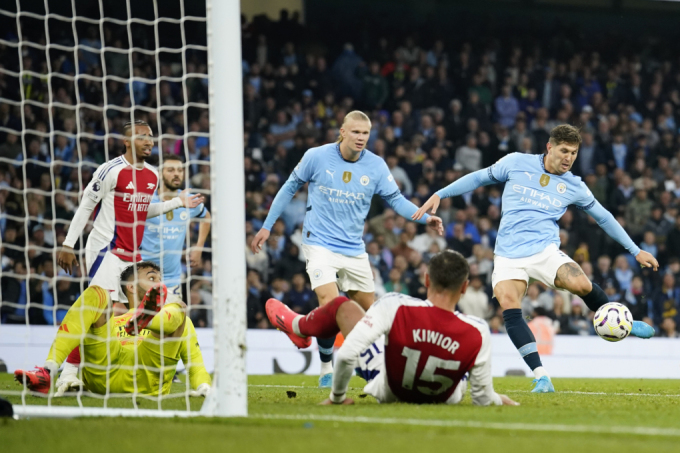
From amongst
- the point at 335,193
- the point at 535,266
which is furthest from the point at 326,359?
the point at 535,266

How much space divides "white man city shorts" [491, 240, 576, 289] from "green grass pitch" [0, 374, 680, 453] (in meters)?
2.21

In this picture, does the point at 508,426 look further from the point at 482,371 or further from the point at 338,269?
the point at 338,269

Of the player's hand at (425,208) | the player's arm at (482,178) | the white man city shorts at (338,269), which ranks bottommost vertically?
the white man city shorts at (338,269)

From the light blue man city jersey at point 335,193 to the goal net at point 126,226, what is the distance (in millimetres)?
1172

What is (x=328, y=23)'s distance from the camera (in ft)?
61.0

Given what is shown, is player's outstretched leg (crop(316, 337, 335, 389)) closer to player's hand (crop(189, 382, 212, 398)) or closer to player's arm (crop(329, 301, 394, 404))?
player's hand (crop(189, 382, 212, 398))

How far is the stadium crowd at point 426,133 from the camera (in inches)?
555

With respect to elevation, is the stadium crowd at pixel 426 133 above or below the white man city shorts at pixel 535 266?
above

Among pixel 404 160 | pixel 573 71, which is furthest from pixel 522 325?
pixel 573 71

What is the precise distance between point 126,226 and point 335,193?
193cm

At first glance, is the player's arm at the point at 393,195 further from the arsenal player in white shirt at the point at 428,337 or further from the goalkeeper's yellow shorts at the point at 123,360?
the arsenal player in white shirt at the point at 428,337

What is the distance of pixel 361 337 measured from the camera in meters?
4.82

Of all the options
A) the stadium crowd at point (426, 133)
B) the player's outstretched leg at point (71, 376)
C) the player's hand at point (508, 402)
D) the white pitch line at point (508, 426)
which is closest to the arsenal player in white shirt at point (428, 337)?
the player's hand at point (508, 402)

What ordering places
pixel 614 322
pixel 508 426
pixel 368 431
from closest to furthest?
pixel 368 431
pixel 508 426
pixel 614 322
